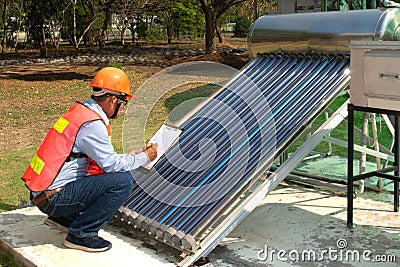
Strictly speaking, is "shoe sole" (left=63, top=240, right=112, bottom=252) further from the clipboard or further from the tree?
the tree

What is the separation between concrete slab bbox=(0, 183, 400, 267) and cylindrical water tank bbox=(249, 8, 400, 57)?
1.61m

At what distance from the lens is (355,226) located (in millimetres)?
5492

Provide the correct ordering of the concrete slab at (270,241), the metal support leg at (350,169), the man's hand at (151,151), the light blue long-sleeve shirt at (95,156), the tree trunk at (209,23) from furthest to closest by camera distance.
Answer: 1. the tree trunk at (209,23)
2. the metal support leg at (350,169)
3. the man's hand at (151,151)
4. the concrete slab at (270,241)
5. the light blue long-sleeve shirt at (95,156)

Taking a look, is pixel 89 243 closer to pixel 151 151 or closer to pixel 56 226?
pixel 56 226

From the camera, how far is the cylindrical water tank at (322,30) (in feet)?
17.8

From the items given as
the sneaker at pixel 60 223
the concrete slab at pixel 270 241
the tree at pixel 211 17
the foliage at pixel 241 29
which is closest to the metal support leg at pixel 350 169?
the concrete slab at pixel 270 241

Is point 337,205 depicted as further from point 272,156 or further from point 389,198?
point 272,156

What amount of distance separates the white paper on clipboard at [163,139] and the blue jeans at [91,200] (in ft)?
0.91

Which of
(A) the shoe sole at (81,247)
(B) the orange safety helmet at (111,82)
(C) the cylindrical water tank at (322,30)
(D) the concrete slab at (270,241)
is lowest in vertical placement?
(D) the concrete slab at (270,241)

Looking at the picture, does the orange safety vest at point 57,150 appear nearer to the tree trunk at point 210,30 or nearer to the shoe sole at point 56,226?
the shoe sole at point 56,226

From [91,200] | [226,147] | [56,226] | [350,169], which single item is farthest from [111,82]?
[350,169]

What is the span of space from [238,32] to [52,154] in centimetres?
4160

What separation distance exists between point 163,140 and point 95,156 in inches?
29.6

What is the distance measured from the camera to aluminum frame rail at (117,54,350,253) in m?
4.66
